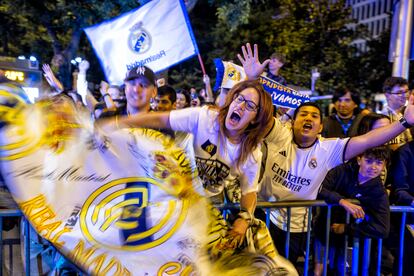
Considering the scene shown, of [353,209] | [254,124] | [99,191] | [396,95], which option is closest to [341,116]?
[396,95]

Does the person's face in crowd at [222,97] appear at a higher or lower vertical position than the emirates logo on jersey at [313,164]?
higher

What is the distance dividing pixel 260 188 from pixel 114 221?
5.06ft

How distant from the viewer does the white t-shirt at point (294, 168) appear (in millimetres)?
3607

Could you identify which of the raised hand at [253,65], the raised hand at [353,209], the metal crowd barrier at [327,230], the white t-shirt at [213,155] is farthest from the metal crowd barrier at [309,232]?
the raised hand at [253,65]

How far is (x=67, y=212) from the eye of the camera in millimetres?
2580

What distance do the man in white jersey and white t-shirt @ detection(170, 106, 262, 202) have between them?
536mm

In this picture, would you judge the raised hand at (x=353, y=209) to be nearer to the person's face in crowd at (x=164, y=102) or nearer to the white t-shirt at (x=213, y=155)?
the white t-shirt at (x=213, y=155)

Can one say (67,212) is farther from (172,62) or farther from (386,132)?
(172,62)

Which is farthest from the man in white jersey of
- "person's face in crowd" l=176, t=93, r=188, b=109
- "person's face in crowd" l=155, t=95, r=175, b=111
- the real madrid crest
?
"person's face in crowd" l=176, t=93, r=188, b=109

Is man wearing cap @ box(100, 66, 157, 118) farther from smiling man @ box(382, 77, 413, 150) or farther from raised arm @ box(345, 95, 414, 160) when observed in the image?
smiling man @ box(382, 77, 413, 150)

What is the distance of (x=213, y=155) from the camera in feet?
10.4

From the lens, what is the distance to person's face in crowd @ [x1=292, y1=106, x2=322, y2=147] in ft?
12.1

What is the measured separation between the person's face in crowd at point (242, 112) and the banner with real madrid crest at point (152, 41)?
3.05m

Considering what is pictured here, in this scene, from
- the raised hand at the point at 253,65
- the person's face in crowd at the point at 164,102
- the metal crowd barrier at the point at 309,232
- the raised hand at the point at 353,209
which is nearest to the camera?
the metal crowd barrier at the point at 309,232
